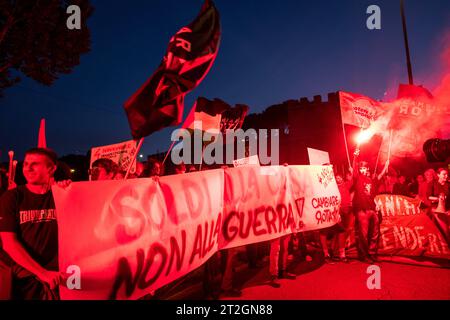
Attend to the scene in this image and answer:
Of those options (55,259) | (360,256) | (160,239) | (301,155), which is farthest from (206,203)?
(301,155)

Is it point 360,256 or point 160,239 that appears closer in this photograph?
point 160,239

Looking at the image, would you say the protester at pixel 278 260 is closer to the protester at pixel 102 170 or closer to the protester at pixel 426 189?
the protester at pixel 102 170

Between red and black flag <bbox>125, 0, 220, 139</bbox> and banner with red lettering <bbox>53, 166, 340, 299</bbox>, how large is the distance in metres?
0.71

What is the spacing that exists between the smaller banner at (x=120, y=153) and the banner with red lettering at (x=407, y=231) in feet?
21.8

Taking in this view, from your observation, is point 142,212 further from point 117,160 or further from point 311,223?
point 117,160

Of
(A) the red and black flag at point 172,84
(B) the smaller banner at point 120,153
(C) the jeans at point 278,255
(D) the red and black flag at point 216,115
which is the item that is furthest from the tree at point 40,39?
(C) the jeans at point 278,255

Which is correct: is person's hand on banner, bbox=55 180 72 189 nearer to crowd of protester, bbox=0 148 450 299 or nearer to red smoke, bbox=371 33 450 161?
crowd of protester, bbox=0 148 450 299

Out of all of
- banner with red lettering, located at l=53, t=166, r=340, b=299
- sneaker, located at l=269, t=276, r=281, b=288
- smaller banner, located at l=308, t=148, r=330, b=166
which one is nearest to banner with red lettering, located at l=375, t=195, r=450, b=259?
smaller banner, located at l=308, t=148, r=330, b=166

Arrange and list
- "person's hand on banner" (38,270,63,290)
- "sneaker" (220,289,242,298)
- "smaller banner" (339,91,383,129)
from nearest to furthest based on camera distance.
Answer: "person's hand on banner" (38,270,63,290)
"sneaker" (220,289,242,298)
"smaller banner" (339,91,383,129)

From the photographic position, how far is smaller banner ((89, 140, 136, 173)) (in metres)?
9.51

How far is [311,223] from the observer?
5.91 metres

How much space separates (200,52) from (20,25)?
998cm

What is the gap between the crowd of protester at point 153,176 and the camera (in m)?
2.60

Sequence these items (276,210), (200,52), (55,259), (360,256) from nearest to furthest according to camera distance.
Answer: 1. (55,259)
2. (200,52)
3. (276,210)
4. (360,256)
